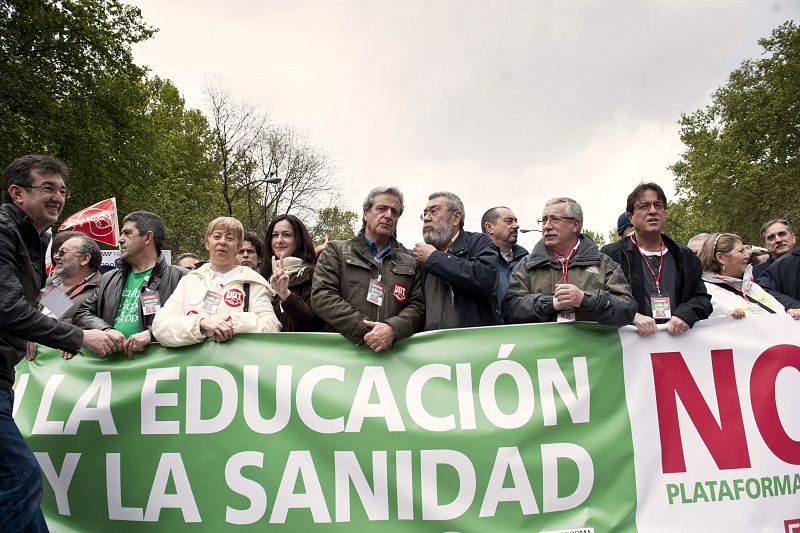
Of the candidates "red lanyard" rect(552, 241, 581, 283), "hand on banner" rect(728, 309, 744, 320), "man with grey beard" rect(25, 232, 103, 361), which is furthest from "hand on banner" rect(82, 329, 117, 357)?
"hand on banner" rect(728, 309, 744, 320)

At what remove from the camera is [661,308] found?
372cm

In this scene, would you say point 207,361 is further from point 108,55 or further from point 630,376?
point 108,55

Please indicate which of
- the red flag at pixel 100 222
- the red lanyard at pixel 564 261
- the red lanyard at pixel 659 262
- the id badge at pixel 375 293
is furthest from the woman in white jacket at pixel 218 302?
the red flag at pixel 100 222

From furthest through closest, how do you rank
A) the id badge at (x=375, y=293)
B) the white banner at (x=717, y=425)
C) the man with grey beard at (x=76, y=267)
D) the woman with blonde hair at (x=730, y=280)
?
the woman with blonde hair at (x=730, y=280), the man with grey beard at (x=76, y=267), the id badge at (x=375, y=293), the white banner at (x=717, y=425)

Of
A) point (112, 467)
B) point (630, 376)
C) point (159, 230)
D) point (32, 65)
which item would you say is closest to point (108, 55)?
point (32, 65)

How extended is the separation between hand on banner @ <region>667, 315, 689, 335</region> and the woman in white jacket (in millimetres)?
2526

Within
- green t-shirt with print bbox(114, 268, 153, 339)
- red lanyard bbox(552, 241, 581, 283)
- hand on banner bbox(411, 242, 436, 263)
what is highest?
hand on banner bbox(411, 242, 436, 263)

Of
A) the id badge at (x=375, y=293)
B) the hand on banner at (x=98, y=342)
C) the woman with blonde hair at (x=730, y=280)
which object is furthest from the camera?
the woman with blonde hair at (x=730, y=280)

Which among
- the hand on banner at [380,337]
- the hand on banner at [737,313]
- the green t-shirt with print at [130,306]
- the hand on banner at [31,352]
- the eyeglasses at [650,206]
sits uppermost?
the eyeglasses at [650,206]

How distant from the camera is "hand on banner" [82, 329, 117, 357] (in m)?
3.29

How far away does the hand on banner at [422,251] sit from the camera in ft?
12.4

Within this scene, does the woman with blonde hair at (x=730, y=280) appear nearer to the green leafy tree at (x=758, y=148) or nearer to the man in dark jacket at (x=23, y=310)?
the man in dark jacket at (x=23, y=310)

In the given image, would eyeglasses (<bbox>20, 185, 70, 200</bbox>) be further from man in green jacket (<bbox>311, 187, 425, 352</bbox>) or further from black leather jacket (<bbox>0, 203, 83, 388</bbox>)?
man in green jacket (<bbox>311, 187, 425, 352</bbox>)

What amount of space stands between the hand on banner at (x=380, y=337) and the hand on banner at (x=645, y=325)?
154 centimetres
